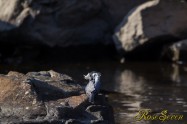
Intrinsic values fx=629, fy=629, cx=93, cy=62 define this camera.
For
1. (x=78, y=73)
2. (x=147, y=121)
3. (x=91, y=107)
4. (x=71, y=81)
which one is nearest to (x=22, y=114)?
(x=91, y=107)

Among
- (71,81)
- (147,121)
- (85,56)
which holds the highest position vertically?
(85,56)

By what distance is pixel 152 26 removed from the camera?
1295 cm

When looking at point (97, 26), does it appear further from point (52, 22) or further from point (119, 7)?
point (52, 22)

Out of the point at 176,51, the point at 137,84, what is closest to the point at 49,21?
the point at 176,51

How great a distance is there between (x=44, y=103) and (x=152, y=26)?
7405mm

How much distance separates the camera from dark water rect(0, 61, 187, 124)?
7.95 meters

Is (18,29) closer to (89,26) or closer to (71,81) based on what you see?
(89,26)

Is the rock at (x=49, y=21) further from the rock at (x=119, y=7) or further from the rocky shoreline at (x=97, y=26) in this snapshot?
the rock at (x=119, y=7)

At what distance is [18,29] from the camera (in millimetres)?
13039

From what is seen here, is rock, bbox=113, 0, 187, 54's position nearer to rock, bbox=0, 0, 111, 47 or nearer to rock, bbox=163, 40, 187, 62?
rock, bbox=163, 40, 187, 62

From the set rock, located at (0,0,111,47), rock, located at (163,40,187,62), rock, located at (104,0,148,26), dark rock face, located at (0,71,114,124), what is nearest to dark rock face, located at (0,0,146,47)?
rock, located at (0,0,111,47)

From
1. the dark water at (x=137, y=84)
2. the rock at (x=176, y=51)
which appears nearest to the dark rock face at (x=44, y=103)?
the dark water at (x=137, y=84)

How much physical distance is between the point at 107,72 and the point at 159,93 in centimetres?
248

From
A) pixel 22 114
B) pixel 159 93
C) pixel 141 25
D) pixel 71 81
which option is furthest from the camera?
pixel 141 25
